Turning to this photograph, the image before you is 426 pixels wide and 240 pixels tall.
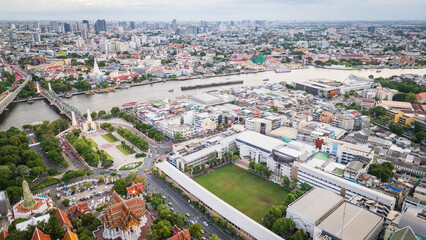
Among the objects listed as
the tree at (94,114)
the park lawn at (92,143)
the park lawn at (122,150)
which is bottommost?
the park lawn at (122,150)

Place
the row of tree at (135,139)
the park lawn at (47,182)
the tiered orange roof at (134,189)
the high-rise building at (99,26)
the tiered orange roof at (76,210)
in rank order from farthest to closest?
1. the high-rise building at (99,26)
2. the row of tree at (135,139)
3. the park lawn at (47,182)
4. the tiered orange roof at (134,189)
5. the tiered orange roof at (76,210)

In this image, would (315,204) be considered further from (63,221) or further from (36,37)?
(36,37)

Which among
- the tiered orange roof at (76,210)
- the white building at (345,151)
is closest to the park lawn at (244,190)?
the white building at (345,151)

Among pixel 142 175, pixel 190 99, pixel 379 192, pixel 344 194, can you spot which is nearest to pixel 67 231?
pixel 142 175

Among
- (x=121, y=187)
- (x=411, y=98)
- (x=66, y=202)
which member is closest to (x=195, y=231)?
(x=121, y=187)

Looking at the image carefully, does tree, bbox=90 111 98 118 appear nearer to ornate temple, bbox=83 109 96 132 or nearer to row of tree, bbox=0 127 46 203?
ornate temple, bbox=83 109 96 132

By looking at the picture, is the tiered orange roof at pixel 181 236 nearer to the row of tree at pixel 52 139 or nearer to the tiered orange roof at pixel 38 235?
the tiered orange roof at pixel 38 235
